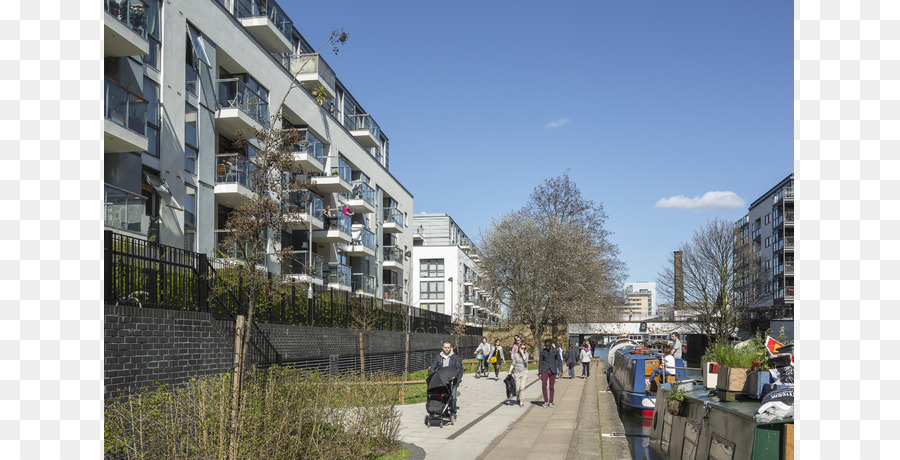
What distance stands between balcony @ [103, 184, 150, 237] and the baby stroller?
7.69m

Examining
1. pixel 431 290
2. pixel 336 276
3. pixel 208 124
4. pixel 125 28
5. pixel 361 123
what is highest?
pixel 361 123

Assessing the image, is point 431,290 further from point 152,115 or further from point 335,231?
point 152,115

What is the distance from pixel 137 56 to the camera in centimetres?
1795

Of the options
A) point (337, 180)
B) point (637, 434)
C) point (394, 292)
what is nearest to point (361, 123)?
point (337, 180)

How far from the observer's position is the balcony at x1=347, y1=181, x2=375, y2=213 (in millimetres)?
39369

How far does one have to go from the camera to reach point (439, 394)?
45.1 feet

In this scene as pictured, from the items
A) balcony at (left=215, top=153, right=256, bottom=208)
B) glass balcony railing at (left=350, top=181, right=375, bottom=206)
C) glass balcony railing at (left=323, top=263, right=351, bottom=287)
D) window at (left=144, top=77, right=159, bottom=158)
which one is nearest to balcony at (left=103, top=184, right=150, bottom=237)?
window at (left=144, top=77, right=159, bottom=158)

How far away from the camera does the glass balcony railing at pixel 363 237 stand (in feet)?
127

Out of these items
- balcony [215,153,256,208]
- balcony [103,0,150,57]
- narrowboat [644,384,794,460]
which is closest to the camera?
narrowboat [644,384,794,460]

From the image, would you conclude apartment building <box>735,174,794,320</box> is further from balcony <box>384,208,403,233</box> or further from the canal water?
the canal water

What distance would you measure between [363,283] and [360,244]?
224 cm

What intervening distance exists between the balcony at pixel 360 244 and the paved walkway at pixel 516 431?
18709 mm
